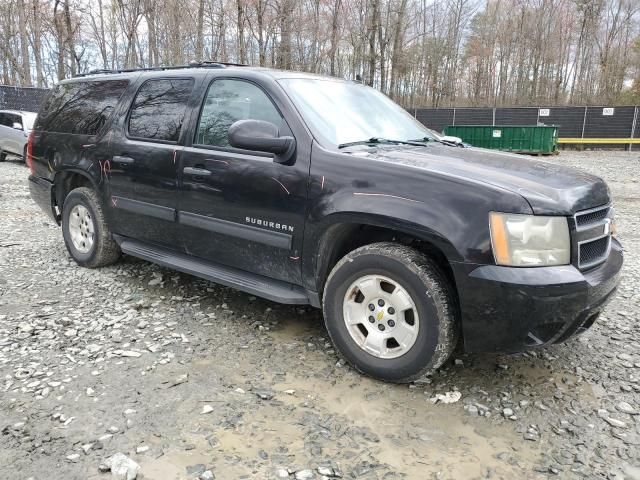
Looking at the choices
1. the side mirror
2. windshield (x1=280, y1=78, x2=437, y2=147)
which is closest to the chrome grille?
windshield (x1=280, y1=78, x2=437, y2=147)

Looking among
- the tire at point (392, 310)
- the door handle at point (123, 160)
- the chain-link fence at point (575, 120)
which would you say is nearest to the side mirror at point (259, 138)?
the tire at point (392, 310)

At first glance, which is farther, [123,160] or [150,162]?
[123,160]

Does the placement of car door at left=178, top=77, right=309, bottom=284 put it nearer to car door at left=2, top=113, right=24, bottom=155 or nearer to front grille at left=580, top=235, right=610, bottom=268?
front grille at left=580, top=235, right=610, bottom=268

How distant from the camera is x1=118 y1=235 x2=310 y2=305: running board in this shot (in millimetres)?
3494

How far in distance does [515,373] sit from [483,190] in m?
1.31

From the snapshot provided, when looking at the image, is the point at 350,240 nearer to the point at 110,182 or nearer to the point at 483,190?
the point at 483,190

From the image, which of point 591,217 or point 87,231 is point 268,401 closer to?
point 591,217

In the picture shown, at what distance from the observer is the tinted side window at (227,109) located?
3654 millimetres

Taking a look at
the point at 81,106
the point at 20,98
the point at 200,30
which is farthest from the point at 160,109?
the point at 200,30

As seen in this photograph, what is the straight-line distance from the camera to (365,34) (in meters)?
32.5

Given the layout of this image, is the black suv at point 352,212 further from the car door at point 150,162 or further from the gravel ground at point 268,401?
the gravel ground at point 268,401

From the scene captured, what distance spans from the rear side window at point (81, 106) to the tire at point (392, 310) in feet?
9.68

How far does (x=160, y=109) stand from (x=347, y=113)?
163 centimetres

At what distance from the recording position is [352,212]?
304 cm
